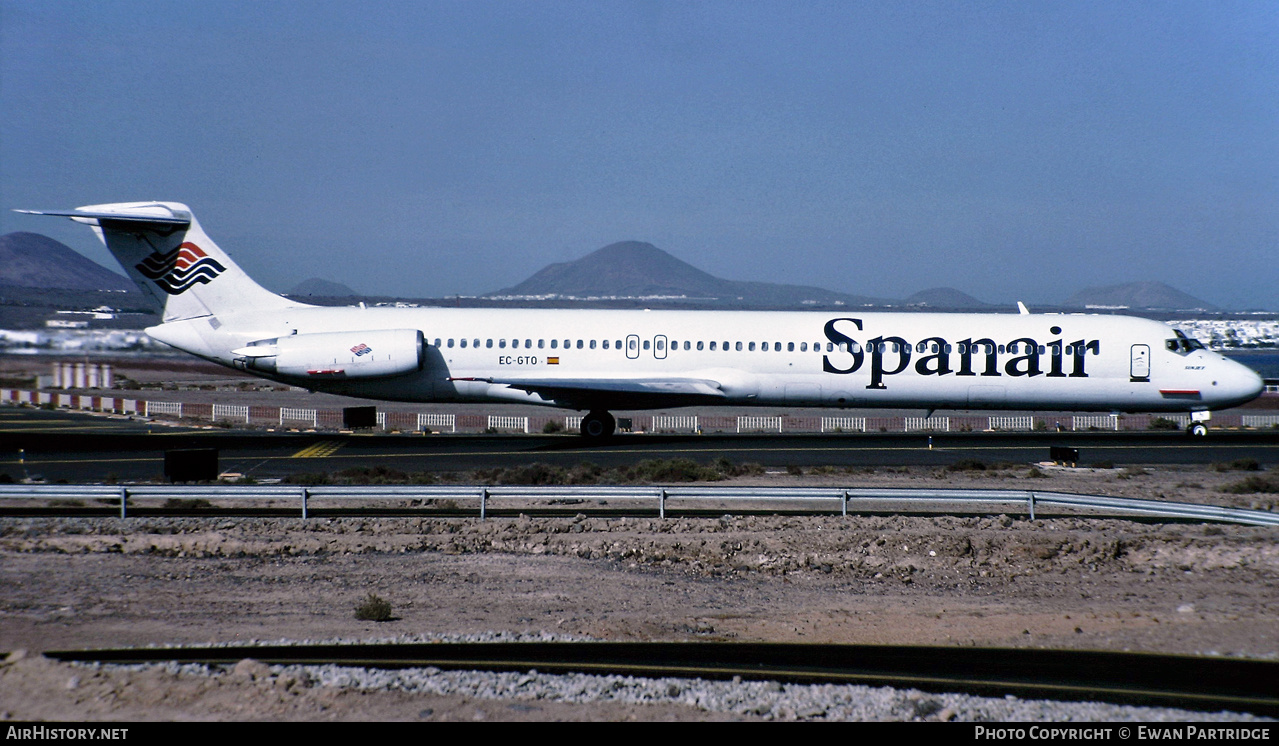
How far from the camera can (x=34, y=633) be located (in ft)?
33.8

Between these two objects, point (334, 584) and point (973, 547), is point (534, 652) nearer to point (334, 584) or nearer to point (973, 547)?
point (334, 584)

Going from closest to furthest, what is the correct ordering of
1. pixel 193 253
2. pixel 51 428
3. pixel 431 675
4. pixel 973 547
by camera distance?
pixel 431 675 → pixel 973 547 → pixel 193 253 → pixel 51 428

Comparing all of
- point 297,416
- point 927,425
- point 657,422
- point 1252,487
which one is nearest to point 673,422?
point 657,422

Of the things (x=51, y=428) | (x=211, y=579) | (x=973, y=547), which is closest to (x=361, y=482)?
(x=211, y=579)

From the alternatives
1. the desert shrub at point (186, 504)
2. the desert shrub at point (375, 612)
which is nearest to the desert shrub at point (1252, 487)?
the desert shrub at point (375, 612)

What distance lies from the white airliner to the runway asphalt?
1.53 m

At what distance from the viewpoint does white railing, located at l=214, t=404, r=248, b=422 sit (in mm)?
39500

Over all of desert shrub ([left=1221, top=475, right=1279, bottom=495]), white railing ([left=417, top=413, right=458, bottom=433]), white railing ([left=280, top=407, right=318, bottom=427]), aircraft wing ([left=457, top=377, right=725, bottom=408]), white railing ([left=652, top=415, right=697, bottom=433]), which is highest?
aircraft wing ([left=457, top=377, right=725, bottom=408])

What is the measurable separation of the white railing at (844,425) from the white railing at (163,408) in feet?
86.5

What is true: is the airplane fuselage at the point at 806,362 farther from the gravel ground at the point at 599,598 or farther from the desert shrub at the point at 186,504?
the gravel ground at the point at 599,598

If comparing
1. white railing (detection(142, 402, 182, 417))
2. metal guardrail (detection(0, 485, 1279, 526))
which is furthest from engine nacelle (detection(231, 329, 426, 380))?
white railing (detection(142, 402, 182, 417))

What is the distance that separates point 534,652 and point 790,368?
68.8ft

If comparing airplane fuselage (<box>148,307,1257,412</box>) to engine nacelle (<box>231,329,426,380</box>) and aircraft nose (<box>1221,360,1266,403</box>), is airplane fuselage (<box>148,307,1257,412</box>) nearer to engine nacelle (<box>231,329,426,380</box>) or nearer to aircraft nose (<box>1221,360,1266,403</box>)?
aircraft nose (<box>1221,360,1266,403</box>)

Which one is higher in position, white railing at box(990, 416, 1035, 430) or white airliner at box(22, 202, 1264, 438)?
white airliner at box(22, 202, 1264, 438)
